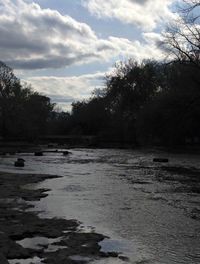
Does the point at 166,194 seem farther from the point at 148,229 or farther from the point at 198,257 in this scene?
the point at 198,257

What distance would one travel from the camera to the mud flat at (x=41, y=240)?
496 inches

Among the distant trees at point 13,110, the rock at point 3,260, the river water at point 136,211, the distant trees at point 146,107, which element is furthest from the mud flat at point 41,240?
the distant trees at point 13,110

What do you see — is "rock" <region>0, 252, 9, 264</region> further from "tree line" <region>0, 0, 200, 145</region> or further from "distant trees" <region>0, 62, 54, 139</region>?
"distant trees" <region>0, 62, 54, 139</region>

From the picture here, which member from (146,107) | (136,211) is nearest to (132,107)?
(146,107)

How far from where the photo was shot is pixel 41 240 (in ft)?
48.1

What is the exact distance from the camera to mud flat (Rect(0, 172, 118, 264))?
12.6 m

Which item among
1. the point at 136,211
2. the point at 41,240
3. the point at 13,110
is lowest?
the point at 41,240

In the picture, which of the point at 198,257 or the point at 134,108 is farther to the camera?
the point at 134,108

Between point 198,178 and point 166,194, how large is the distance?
9.60m

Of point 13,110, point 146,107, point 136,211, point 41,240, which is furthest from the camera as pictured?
point 13,110

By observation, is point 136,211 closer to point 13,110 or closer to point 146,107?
point 146,107

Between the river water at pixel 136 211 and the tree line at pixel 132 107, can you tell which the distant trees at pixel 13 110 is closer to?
the tree line at pixel 132 107

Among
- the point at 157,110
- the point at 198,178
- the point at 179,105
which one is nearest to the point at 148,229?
the point at 198,178

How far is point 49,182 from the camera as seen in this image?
106 feet
